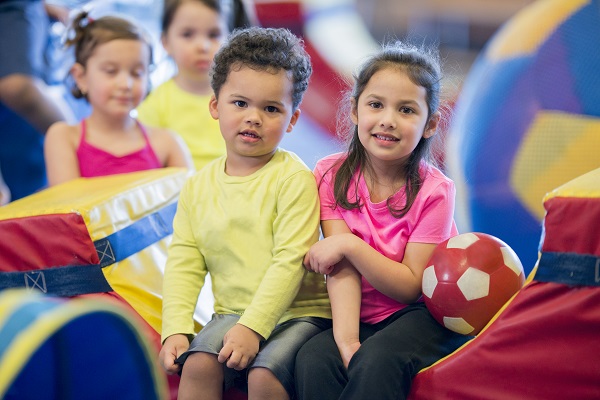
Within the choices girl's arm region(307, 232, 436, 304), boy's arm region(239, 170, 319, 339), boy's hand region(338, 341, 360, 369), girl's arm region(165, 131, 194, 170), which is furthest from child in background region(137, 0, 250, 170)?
boy's hand region(338, 341, 360, 369)

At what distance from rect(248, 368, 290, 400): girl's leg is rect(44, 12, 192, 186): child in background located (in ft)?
3.06

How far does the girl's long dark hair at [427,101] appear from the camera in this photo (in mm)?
1480

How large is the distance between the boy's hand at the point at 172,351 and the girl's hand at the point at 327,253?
0.93 ft

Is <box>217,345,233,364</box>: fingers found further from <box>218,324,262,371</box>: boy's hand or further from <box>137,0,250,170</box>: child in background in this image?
<box>137,0,250,170</box>: child in background

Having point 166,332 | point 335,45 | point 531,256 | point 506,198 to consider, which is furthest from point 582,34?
point 335,45

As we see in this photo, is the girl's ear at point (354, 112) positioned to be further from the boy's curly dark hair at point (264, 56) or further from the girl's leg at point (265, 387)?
the girl's leg at point (265, 387)

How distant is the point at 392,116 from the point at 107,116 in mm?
964

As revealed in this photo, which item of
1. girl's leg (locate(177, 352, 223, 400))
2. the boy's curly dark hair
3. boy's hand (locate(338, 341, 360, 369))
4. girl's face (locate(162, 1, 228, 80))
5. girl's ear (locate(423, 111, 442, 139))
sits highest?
girl's face (locate(162, 1, 228, 80))

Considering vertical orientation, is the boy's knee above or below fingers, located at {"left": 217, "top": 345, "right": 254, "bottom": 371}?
below

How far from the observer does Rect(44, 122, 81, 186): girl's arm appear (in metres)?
2.04

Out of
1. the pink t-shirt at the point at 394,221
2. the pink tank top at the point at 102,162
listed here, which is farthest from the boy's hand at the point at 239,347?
the pink tank top at the point at 102,162

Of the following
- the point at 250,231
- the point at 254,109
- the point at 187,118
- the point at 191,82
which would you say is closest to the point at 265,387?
the point at 250,231

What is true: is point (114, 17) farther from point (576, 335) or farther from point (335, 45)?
point (335, 45)

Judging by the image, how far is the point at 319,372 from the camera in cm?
132
